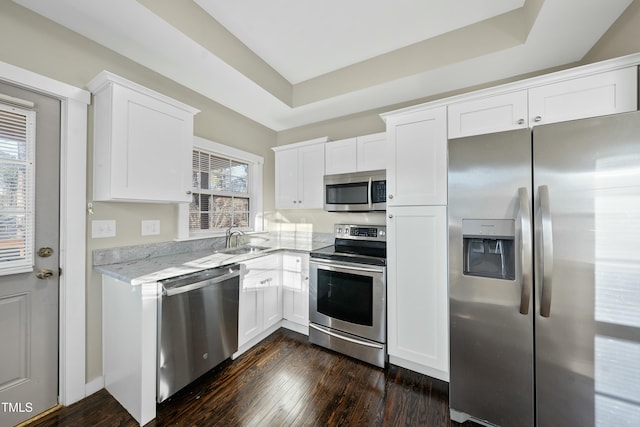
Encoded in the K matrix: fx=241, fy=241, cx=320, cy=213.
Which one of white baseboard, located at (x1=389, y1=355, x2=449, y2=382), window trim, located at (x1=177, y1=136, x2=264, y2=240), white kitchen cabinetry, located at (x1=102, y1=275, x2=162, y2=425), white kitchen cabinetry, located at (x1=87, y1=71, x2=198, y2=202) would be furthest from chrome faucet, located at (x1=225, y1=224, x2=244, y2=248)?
white baseboard, located at (x1=389, y1=355, x2=449, y2=382)

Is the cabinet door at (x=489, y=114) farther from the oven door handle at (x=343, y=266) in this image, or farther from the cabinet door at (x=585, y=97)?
the oven door handle at (x=343, y=266)

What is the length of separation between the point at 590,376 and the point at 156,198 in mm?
2945

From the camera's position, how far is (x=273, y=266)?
2.65 meters

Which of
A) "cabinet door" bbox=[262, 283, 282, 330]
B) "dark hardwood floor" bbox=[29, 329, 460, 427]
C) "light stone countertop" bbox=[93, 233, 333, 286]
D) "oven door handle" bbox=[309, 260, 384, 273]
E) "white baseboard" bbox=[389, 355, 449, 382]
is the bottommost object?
"dark hardwood floor" bbox=[29, 329, 460, 427]

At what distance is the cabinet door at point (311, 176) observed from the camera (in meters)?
2.94

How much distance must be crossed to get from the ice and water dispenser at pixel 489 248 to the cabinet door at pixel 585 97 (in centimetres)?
81

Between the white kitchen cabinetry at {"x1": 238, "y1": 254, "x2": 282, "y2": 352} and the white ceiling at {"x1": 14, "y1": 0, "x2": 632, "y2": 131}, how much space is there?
1.81m

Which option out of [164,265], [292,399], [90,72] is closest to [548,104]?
[292,399]

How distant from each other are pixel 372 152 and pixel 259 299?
6.38ft

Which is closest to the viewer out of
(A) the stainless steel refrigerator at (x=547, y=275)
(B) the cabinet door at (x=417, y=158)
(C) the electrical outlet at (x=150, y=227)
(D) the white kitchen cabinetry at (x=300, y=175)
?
(A) the stainless steel refrigerator at (x=547, y=275)

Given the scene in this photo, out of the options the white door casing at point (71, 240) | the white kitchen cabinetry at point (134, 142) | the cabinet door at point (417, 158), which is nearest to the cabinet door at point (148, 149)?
the white kitchen cabinetry at point (134, 142)

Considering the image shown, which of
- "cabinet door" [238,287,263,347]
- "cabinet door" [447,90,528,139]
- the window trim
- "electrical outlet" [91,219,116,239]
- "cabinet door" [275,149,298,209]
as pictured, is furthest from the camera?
"cabinet door" [275,149,298,209]

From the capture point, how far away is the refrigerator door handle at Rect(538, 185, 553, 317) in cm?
132

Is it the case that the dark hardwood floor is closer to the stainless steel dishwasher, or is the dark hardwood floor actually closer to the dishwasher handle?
the stainless steel dishwasher
